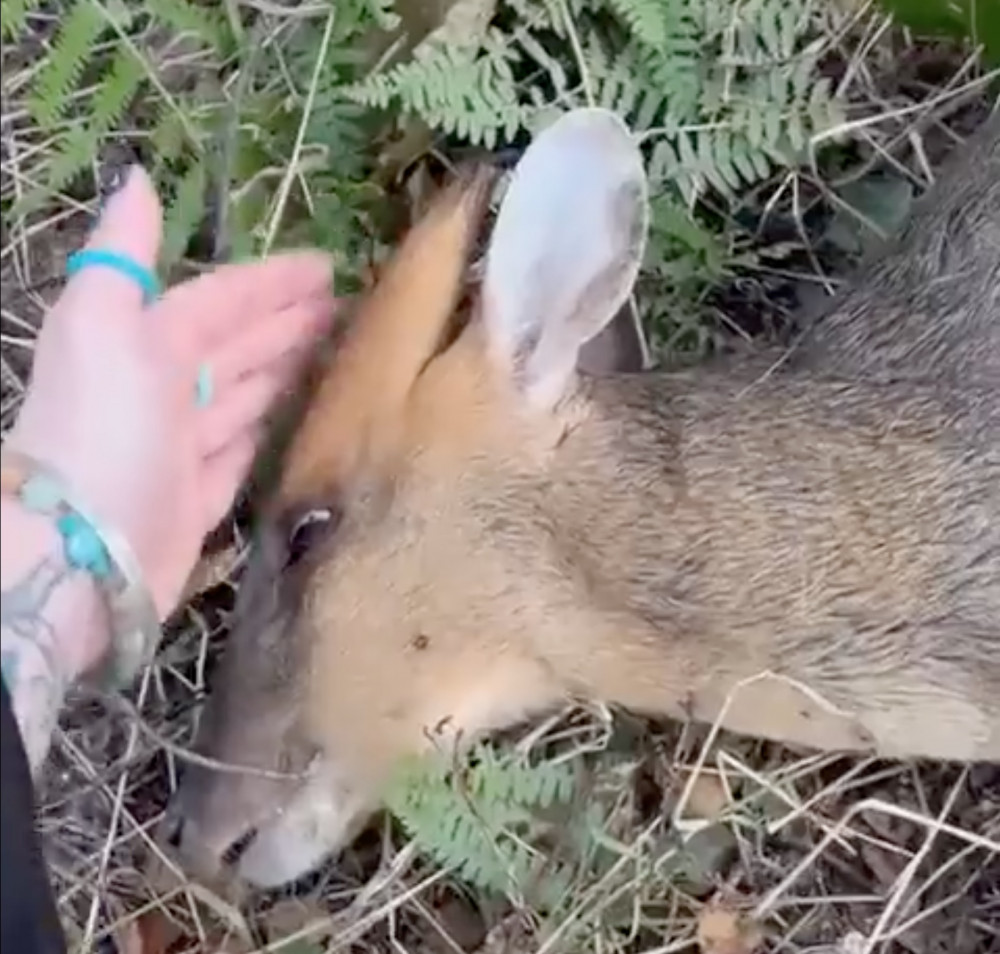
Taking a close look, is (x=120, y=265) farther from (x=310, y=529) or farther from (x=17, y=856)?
(x=17, y=856)

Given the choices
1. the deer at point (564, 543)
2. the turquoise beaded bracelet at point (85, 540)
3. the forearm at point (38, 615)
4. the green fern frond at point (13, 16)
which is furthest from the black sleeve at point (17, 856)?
the green fern frond at point (13, 16)

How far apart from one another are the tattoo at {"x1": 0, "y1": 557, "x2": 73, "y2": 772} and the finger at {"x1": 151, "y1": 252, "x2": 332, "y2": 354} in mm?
424

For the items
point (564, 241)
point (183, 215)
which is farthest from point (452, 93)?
point (564, 241)

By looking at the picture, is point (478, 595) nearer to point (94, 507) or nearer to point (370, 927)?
point (94, 507)

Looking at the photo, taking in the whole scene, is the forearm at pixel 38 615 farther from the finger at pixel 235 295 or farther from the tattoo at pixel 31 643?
the finger at pixel 235 295

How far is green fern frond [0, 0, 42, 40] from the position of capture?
3861 mm

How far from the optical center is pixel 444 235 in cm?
338

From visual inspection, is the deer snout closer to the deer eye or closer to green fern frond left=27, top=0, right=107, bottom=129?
the deer eye

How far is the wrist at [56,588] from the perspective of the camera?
3.04 metres

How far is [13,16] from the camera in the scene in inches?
153

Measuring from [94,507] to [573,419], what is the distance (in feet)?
2.33

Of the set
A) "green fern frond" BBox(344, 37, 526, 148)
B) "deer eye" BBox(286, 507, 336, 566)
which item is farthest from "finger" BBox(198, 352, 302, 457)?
"green fern frond" BBox(344, 37, 526, 148)

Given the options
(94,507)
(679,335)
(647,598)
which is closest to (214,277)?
(94,507)

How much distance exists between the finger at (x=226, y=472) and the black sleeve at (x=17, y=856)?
0.63 m
